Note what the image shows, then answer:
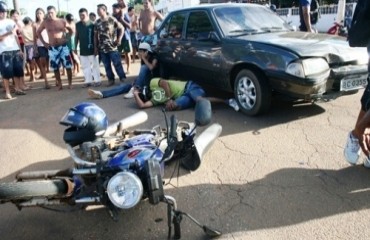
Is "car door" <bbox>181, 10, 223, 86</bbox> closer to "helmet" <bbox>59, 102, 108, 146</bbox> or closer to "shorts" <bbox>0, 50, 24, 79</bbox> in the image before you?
A: "helmet" <bbox>59, 102, 108, 146</bbox>

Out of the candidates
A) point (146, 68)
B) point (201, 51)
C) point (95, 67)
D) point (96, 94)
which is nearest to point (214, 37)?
point (201, 51)

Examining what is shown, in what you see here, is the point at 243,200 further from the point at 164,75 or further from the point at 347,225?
the point at 164,75

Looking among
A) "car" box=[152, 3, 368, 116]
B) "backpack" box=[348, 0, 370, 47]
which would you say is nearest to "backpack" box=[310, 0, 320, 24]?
"car" box=[152, 3, 368, 116]

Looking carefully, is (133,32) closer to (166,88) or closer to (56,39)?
(56,39)

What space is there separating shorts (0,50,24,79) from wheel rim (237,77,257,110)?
5054mm

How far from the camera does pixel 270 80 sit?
4969 mm

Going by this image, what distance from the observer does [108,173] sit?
2.66m

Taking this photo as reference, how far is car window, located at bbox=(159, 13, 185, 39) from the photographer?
6738 millimetres

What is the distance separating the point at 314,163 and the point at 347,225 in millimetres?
1099

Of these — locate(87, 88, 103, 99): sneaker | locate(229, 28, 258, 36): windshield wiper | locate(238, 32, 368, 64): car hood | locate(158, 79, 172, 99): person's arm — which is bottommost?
locate(87, 88, 103, 99): sneaker

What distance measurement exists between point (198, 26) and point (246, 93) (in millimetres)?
1645

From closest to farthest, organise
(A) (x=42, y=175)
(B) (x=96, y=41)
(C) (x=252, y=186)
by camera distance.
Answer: (A) (x=42, y=175), (C) (x=252, y=186), (B) (x=96, y=41)

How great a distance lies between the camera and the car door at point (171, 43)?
6.73 m

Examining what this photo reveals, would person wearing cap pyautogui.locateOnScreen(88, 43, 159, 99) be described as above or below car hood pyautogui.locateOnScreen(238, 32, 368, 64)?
below
